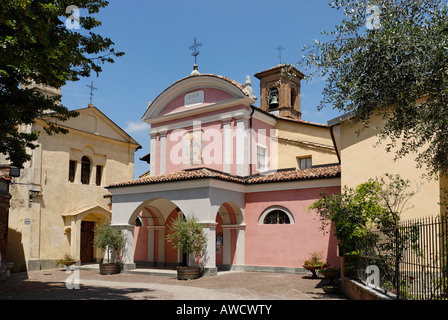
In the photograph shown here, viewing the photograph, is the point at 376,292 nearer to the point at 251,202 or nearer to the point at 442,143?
the point at 442,143

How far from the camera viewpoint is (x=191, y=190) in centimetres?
1767

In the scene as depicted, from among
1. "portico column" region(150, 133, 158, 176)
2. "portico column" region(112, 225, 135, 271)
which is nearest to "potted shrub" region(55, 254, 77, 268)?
"portico column" region(112, 225, 135, 271)

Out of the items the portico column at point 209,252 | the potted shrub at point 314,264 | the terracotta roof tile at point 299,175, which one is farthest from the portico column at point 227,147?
the potted shrub at point 314,264

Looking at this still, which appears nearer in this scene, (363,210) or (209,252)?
(363,210)

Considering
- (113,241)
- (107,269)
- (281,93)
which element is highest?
(281,93)

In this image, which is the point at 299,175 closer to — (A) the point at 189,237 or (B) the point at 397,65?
(A) the point at 189,237

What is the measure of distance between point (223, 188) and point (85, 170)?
9.79 metres

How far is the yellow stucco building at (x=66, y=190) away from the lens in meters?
20.5

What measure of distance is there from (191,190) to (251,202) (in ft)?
10.3

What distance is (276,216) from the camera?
61.2ft

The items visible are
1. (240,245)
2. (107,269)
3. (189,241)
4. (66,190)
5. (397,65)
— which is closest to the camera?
(397,65)

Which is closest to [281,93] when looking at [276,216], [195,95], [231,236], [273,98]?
[273,98]

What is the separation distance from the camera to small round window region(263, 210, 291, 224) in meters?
18.4

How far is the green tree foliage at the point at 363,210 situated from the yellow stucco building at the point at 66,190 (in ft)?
47.4
